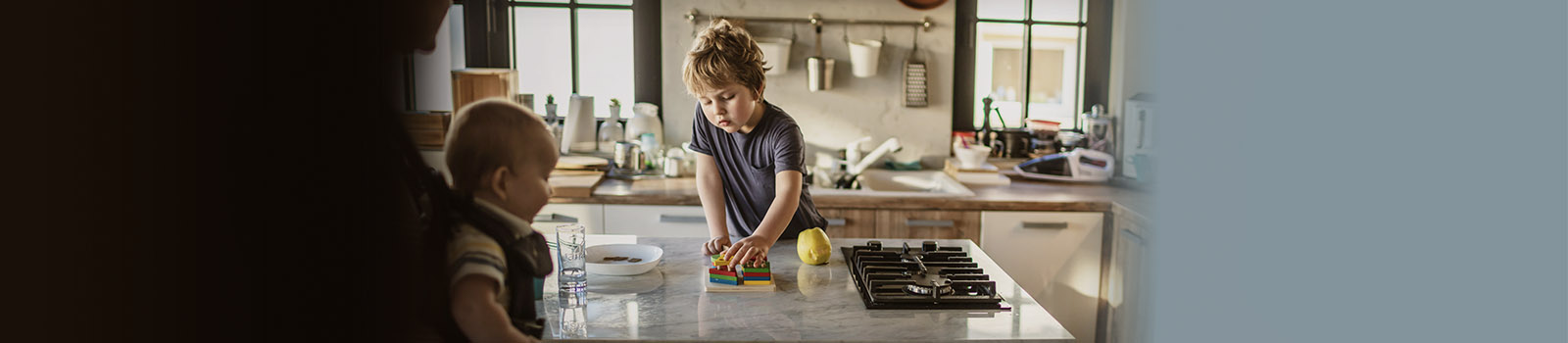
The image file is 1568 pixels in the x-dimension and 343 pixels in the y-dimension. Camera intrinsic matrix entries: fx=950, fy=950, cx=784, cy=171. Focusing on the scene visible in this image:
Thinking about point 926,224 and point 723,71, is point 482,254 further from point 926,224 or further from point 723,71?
point 926,224

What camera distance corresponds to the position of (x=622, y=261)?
1424 millimetres

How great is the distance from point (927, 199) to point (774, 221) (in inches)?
38.0

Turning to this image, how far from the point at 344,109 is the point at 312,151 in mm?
13

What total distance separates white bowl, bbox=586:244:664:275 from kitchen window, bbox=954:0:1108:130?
172 centimetres

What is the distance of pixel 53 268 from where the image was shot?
0.68 ft

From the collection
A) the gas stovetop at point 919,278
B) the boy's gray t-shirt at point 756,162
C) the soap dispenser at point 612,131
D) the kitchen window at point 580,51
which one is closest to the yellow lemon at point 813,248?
the gas stovetop at point 919,278

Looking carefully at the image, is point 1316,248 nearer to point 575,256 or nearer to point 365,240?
point 365,240

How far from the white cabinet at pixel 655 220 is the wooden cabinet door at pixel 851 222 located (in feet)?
1.06

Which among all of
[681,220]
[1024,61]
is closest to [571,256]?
[681,220]

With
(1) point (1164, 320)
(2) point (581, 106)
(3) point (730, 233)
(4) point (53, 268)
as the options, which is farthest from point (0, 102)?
(2) point (581, 106)

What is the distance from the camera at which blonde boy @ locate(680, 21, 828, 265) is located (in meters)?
1.40

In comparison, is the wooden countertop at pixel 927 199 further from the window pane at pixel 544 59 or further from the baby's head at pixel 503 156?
the baby's head at pixel 503 156

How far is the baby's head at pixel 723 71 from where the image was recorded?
1.38 meters

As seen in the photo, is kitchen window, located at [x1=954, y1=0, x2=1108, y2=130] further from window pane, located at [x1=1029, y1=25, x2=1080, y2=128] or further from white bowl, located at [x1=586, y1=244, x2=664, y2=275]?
white bowl, located at [x1=586, y1=244, x2=664, y2=275]
